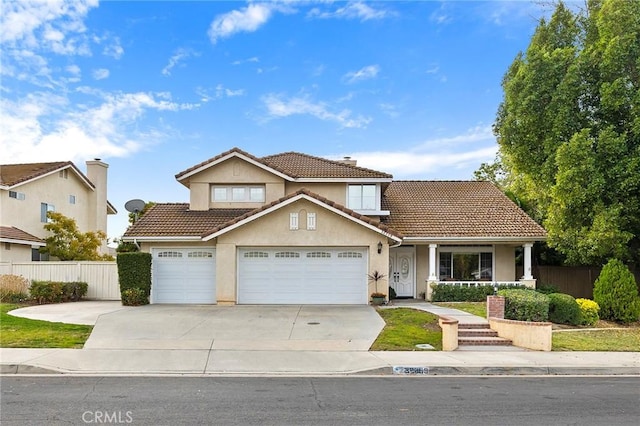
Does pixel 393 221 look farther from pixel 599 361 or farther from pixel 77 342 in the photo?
pixel 77 342

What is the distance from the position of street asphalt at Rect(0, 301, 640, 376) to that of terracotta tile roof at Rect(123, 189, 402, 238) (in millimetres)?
4455

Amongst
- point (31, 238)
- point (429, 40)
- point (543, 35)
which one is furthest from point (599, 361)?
point (31, 238)

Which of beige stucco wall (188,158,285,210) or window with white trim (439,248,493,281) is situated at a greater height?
beige stucco wall (188,158,285,210)

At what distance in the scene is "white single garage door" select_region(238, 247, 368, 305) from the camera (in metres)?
19.1

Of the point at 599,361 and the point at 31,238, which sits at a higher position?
the point at 31,238

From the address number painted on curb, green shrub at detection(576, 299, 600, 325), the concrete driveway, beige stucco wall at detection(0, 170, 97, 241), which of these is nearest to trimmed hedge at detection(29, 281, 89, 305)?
the concrete driveway

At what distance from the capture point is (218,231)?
18.7 metres

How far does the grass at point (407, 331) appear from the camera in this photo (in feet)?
39.3

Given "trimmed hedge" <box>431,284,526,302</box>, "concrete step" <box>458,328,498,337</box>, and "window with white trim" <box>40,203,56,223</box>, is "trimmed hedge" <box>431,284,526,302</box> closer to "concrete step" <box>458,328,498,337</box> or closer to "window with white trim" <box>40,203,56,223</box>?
"concrete step" <box>458,328,498,337</box>

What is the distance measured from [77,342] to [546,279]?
2035cm

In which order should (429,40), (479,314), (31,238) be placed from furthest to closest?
(31,238), (429,40), (479,314)

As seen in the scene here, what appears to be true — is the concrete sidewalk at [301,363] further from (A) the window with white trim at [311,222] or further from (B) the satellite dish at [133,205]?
(B) the satellite dish at [133,205]

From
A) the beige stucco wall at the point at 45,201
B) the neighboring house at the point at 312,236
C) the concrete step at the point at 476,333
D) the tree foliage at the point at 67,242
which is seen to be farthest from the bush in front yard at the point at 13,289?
the concrete step at the point at 476,333

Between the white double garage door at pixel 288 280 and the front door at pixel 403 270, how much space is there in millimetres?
3196
